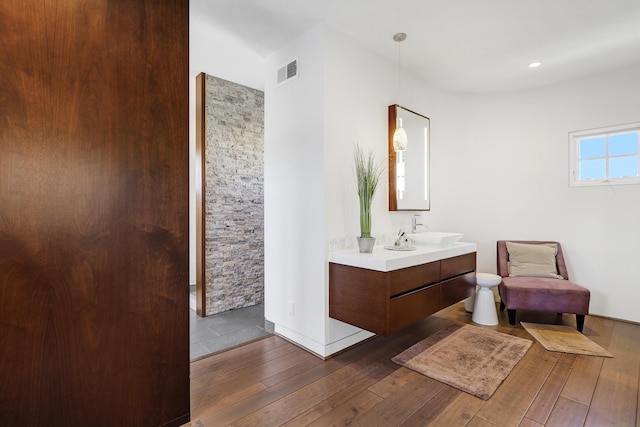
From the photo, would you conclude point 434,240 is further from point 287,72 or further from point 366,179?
point 287,72

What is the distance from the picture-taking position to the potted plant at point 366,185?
256cm

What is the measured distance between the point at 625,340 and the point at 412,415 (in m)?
2.45

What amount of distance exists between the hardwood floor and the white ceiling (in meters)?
2.67

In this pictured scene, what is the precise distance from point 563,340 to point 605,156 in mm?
2138

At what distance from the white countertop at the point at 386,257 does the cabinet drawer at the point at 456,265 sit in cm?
6

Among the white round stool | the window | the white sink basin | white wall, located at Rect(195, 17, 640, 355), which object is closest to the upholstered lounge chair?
the white round stool

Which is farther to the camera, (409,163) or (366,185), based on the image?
(409,163)

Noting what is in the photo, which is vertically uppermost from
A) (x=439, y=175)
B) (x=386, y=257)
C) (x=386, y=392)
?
(x=439, y=175)

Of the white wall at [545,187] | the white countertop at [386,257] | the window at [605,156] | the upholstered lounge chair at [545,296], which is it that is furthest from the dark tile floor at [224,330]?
the window at [605,156]

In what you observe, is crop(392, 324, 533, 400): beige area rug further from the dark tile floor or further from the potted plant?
the dark tile floor

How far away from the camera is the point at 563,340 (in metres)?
2.84

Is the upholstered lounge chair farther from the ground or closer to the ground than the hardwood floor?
farther from the ground

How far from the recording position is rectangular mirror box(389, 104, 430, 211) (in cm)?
311

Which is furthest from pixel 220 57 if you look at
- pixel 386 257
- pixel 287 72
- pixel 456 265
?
pixel 456 265
